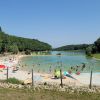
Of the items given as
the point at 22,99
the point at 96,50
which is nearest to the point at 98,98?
the point at 22,99

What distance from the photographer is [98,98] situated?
17.0 metres

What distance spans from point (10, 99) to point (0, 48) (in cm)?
12863

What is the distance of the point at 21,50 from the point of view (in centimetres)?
18088

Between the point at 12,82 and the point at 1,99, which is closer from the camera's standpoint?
the point at 1,99

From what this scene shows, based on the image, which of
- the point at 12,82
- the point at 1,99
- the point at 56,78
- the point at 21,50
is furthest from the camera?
the point at 21,50

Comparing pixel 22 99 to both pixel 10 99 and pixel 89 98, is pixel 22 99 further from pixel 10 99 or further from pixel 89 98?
pixel 89 98

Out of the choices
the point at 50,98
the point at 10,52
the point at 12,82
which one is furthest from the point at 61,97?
the point at 10,52

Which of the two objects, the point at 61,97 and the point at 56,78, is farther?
the point at 56,78

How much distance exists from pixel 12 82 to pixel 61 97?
9154 mm

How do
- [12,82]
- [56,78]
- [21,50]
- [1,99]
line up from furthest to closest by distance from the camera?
[21,50] < [56,78] < [12,82] < [1,99]

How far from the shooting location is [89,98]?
1705 centimetres

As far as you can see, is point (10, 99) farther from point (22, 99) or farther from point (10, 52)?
point (10, 52)

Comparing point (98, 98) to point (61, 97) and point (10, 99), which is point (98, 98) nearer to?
point (61, 97)

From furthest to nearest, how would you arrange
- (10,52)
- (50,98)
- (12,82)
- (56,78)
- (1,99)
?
(10,52), (56,78), (12,82), (50,98), (1,99)
